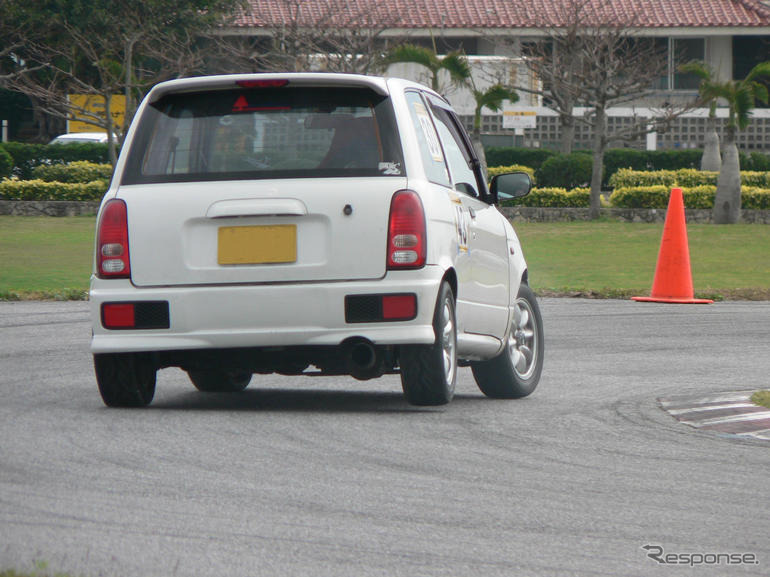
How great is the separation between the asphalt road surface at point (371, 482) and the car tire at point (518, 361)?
13 cm

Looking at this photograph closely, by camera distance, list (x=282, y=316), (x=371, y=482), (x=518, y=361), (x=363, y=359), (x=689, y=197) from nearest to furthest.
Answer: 1. (x=371, y=482)
2. (x=282, y=316)
3. (x=363, y=359)
4. (x=518, y=361)
5. (x=689, y=197)

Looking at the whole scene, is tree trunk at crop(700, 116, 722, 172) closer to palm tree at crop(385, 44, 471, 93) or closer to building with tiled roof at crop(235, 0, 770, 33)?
palm tree at crop(385, 44, 471, 93)

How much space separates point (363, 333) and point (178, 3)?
37.4 metres

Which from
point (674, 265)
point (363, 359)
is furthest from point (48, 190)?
point (363, 359)

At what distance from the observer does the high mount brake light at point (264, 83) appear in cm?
761

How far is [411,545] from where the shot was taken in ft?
15.4

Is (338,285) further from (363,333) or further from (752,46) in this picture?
(752,46)

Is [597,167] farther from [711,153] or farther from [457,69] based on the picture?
[711,153]

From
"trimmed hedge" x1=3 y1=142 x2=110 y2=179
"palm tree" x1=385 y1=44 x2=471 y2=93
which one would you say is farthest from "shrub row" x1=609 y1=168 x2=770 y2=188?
"trimmed hedge" x1=3 y1=142 x2=110 y2=179

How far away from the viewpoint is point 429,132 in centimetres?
809

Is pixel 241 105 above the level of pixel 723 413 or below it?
above

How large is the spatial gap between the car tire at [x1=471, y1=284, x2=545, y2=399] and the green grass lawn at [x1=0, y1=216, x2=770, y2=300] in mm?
7936

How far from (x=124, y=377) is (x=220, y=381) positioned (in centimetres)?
121

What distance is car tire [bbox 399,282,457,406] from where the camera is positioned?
24.7ft
